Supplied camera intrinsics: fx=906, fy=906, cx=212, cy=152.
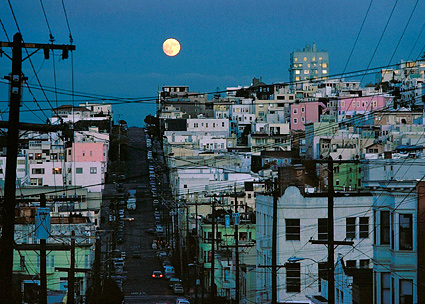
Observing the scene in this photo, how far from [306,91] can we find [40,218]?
138794 mm

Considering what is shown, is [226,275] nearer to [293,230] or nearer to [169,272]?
[293,230]

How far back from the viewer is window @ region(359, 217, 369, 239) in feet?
130

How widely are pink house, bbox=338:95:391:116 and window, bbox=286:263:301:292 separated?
8392 centimetres

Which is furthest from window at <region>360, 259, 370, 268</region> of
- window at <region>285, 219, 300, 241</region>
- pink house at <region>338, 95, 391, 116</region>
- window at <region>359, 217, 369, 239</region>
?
pink house at <region>338, 95, 391, 116</region>

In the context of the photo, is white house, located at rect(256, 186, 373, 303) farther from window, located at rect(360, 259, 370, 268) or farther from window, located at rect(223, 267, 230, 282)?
window, located at rect(223, 267, 230, 282)

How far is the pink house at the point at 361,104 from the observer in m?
124

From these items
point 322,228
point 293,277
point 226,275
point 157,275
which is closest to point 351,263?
point 322,228

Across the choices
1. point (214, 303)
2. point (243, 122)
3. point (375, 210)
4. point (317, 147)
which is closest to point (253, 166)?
point (317, 147)

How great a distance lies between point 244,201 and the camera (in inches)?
3356

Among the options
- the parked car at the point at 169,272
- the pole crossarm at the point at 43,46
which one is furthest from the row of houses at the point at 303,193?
the pole crossarm at the point at 43,46

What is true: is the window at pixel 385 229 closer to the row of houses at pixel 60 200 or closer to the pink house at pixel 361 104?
the row of houses at pixel 60 200

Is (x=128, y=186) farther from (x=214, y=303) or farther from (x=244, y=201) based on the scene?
(x=214, y=303)

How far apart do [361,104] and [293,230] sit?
94.0 m

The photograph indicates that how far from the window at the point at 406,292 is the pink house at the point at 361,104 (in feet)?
312
